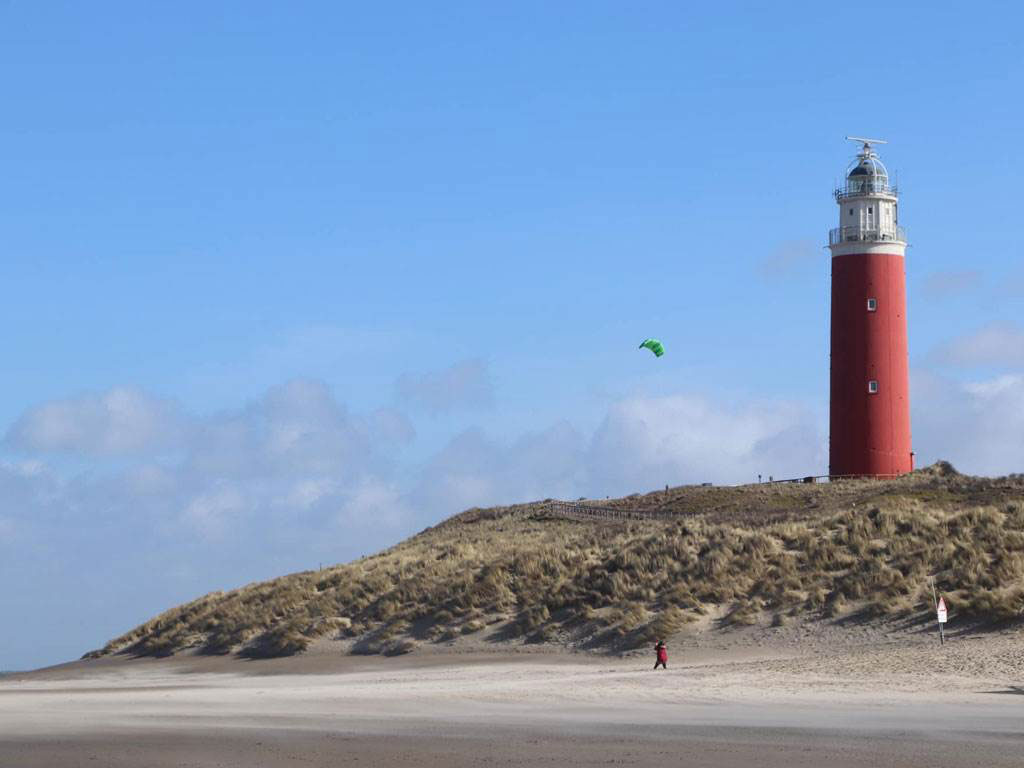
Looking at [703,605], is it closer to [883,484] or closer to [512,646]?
[512,646]

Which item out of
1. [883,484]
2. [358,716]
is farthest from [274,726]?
[883,484]

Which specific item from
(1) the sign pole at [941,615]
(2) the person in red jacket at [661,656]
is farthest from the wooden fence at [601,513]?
(1) the sign pole at [941,615]

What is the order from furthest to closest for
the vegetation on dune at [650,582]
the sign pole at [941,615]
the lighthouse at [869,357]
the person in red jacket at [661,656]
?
the lighthouse at [869,357], the vegetation on dune at [650,582], the person in red jacket at [661,656], the sign pole at [941,615]

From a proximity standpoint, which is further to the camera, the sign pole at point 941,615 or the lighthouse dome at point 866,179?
the lighthouse dome at point 866,179

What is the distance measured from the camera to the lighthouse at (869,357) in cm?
5384

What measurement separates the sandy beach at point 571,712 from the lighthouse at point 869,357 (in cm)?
2245

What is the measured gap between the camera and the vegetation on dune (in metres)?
34.2

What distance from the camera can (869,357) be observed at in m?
53.9

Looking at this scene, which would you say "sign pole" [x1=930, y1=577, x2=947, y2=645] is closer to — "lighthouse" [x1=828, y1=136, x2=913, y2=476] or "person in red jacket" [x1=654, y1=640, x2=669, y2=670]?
"person in red jacket" [x1=654, y1=640, x2=669, y2=670]

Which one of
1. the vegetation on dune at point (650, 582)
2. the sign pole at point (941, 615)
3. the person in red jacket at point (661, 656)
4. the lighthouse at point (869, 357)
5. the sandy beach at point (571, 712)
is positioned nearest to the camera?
the sandy beach at point (571, 712)

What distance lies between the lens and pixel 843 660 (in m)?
29.0

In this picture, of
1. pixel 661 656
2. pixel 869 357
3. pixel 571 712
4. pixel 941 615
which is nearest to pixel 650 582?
pixel 661 656

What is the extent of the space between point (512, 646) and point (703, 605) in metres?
4.50

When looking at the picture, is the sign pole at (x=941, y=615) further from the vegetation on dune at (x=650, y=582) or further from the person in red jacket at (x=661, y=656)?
the person in red jacket at (x=661, y=656)
